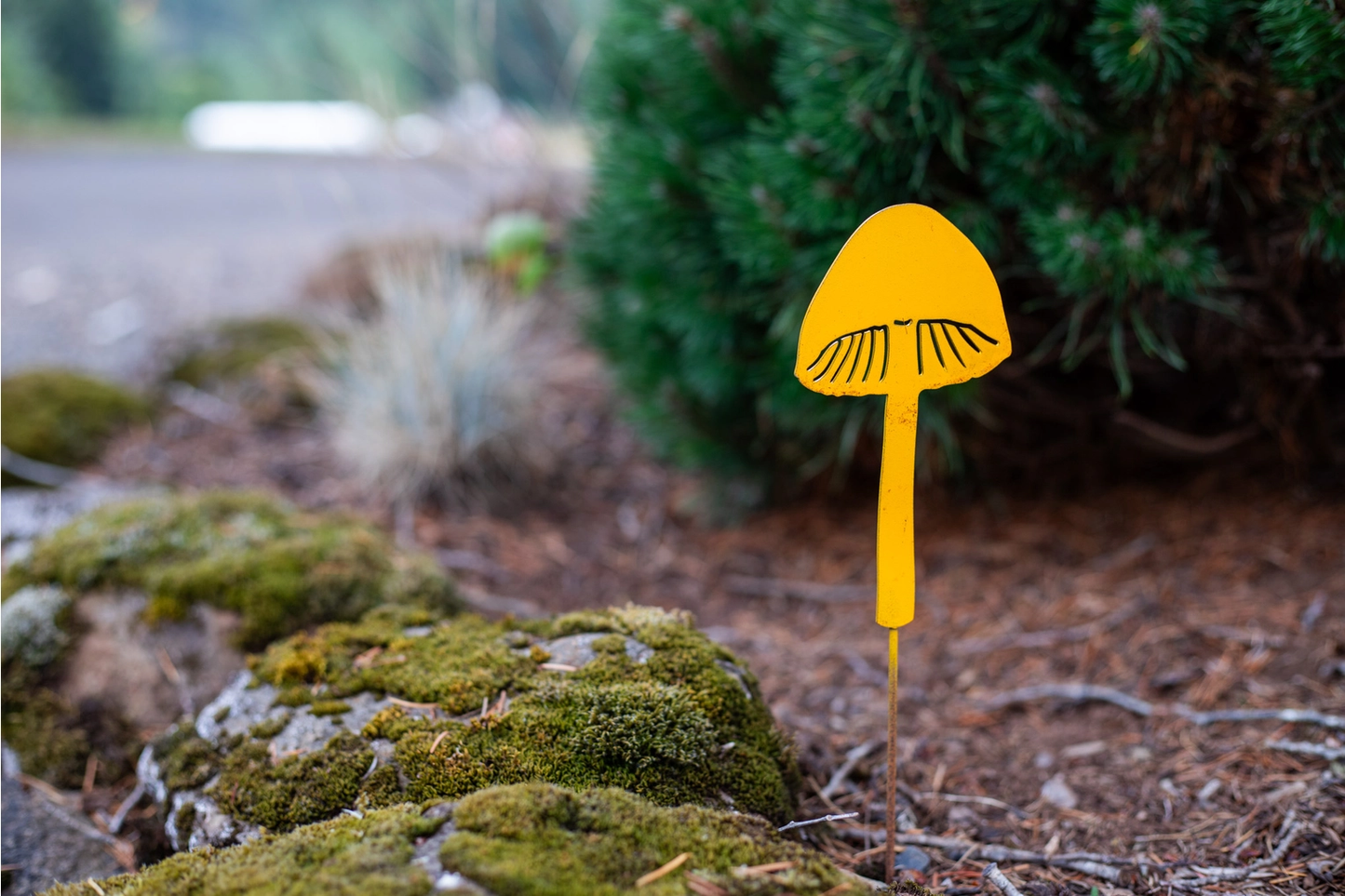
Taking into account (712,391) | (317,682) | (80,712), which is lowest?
(80,712)

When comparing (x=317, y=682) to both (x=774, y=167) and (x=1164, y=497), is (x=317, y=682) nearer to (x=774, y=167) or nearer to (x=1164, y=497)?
(x=774, y=167)

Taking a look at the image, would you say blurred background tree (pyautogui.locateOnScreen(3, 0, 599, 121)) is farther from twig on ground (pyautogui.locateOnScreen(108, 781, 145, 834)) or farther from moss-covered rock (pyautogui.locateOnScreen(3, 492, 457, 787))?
twig on ground (pyautogui.locateOnScreen(108, 781, 145, 834))

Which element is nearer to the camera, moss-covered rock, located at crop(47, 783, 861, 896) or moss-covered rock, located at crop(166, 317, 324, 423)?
moss-covered rock, located at crop(47, 783, 861, 896)

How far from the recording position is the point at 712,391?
8.93 feet

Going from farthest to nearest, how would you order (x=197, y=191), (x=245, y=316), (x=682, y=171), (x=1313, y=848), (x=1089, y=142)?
1. (x=197, y=191)
2. (x=245, y=316)
3. (x=682, y=171)
4. (x=1089, y=142)
5. (x=1313, y=848)

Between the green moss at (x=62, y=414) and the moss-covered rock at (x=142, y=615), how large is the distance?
1522mm

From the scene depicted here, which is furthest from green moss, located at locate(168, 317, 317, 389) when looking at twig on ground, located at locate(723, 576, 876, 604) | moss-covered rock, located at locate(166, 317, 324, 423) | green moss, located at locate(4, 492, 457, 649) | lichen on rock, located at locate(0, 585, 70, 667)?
twig on ground, located at locate(723, 576, 876, 604)

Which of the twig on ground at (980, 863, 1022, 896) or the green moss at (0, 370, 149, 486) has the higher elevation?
the green moss at (0, 370, 149, 486)

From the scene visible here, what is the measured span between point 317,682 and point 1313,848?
5.55ft

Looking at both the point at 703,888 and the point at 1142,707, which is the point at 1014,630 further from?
the point at 703,888

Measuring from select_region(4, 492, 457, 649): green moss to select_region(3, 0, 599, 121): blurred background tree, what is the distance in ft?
7.78

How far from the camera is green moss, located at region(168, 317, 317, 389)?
4.28m

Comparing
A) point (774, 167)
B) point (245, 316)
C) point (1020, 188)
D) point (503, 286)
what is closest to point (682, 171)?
point (774, 167)

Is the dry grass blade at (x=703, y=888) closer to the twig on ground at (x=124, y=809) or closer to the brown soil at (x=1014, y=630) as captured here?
the brown soil at (x=1014, y=630)
